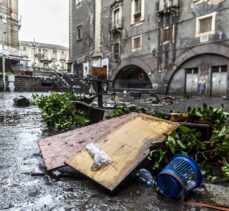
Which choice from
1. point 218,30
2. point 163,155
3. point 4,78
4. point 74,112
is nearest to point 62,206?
point 163,155

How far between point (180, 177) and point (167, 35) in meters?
17.7

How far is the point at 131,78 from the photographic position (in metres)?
24.7

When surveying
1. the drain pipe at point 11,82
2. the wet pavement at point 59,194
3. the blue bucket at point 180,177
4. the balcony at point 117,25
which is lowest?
the wet pavement at point 59,194

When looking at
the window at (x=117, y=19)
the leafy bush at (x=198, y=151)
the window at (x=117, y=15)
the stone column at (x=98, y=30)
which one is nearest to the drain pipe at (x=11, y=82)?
the stone column at (x=98, y=30)

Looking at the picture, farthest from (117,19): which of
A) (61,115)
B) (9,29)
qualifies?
(61,115)

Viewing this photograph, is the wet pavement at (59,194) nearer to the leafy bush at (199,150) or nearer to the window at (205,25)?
the leafy bush at (199,150)

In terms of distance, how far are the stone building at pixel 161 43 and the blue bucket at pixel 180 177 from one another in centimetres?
1375

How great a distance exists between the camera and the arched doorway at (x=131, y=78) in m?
23.0

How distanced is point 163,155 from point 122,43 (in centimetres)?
2183

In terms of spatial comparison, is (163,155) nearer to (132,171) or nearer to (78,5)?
(132,171)

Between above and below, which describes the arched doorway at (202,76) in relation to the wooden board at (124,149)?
above

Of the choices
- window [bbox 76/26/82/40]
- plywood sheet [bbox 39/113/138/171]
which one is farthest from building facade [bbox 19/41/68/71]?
plywood sheet [bbox 39/113/138/171]

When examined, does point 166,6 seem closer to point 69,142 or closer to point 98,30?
point 98,30

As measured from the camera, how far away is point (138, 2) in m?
21.4
